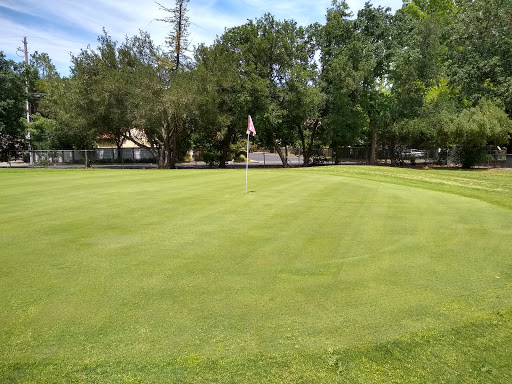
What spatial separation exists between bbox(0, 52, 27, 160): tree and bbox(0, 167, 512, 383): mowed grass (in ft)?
141

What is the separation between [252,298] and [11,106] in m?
49.8

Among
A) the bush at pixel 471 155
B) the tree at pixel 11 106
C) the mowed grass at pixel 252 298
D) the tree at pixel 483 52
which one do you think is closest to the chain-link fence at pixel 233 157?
the bush at pixel 471 155

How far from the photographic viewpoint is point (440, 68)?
38.6m

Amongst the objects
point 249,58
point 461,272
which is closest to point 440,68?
point 249,58

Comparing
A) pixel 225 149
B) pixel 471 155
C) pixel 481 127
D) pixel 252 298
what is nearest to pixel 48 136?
pixel 225 149

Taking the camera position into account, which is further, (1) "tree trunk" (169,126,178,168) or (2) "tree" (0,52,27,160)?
(2) "tree" (0,52,27,160)

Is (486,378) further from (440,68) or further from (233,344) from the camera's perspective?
(440,68)

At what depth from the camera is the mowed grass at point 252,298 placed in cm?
333

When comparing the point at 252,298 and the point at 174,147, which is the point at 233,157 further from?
the point at 252,298

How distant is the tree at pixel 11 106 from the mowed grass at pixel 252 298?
141 feet

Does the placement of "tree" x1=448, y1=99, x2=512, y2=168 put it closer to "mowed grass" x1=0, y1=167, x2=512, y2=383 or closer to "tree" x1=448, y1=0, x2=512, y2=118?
"tree" x1=448, y1=0, x2=512, y2=118

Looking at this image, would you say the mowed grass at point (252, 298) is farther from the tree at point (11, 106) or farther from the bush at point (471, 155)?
the tree at point (11, 106)

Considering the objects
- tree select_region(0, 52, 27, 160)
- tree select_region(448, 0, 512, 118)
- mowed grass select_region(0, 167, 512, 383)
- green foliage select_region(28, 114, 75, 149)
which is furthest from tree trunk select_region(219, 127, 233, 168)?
mowed grass select_region(0, 167, 512, 383)

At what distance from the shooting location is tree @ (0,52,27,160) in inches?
1687
